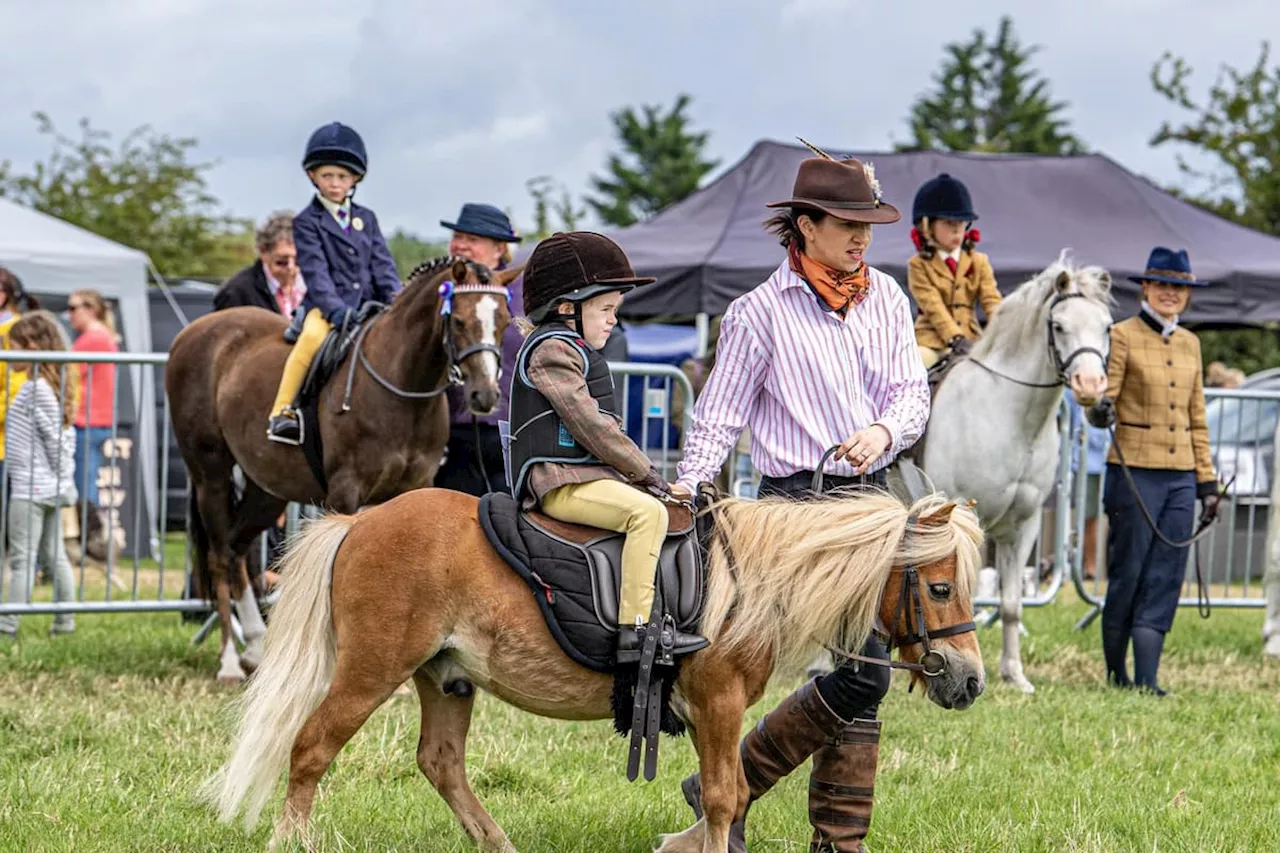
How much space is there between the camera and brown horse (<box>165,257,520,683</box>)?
7.45 metres

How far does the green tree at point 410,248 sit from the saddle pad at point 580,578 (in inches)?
1324

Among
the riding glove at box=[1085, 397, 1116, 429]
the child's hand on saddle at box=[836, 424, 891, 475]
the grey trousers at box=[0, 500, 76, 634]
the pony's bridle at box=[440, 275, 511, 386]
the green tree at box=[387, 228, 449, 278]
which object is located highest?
the green tree at box=[387, 228, 449, 278]

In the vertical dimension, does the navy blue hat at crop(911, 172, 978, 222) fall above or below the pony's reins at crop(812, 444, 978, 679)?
above

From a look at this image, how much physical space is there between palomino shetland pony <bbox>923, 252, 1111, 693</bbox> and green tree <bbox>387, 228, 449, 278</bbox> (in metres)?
29.9

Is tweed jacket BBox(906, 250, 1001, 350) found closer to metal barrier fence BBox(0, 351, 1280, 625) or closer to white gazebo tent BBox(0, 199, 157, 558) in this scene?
metal barrier fence BBox(0, 351, 1280, 625)

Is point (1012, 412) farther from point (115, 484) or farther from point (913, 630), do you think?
point (115, 484)

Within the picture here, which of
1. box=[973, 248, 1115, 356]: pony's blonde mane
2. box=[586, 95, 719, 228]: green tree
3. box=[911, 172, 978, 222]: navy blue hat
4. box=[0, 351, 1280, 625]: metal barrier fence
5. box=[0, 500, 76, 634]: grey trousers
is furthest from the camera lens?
box=[586, 95, 719, 228]: green tree

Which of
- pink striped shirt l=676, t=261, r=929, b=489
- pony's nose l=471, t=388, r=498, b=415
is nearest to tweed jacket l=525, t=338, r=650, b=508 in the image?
pink striped shirt l=676, t=261, r=929, b=489

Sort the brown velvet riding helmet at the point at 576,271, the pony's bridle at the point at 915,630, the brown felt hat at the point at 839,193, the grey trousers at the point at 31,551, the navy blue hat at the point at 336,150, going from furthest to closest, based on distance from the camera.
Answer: the grey trousers at the point at 31,551 < the navy blue hat at the point at 336,150 < the brown felt hat at the point at 839,193 < the brown velvet riding helmet at the point at 576,271 < the pony's bridle at the point at 915,630

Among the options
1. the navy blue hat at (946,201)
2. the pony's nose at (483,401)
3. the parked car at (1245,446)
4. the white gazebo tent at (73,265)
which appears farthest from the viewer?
the white gazebo tent at (73,265)

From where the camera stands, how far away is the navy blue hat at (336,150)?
7977 millimetres

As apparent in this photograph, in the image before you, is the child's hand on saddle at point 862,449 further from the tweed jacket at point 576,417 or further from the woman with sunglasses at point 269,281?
the woman with sunglasses at point 269,281

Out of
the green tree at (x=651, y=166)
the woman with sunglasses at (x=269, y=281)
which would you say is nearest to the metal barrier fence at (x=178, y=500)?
the woman with sunglasses at (x=269, y=281)

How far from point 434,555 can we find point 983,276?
602 cm
